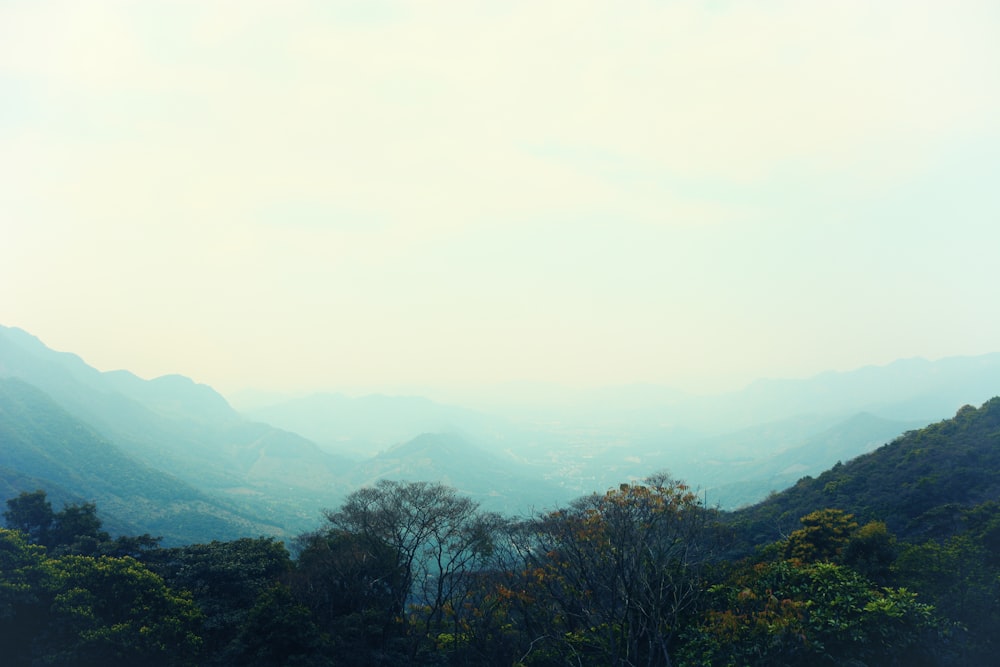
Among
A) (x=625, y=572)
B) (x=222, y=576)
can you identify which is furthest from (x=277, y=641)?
(x=625, y=572)

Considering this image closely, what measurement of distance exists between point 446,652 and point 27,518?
3417cm

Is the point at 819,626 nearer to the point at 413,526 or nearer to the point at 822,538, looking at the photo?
the point at 822,538

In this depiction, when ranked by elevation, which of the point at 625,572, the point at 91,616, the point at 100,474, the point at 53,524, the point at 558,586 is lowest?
the point at 100,474

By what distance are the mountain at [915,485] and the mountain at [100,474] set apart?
106302 mm

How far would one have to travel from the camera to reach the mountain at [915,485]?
3453 centimetres

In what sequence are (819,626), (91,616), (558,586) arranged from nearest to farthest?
1. (819,626)
2. (91,616)
3. (558,586)

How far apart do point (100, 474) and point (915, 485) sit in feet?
509

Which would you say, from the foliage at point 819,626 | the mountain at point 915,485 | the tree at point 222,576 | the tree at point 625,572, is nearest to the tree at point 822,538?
the tree at point 625,572

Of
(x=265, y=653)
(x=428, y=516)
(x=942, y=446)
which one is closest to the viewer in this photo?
(x=265, y=653)

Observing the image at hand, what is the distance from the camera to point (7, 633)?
2081 cm

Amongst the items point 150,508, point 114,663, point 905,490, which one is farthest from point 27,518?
point 150,508

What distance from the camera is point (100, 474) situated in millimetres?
118125

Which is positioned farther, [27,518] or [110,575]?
[27,518]

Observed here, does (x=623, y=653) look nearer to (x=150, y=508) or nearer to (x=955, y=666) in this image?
(x=955, y=666)
